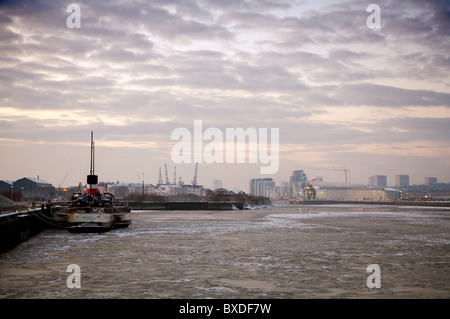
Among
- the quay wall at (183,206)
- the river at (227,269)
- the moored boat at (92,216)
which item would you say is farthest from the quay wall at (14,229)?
the quay wall at (183,206)

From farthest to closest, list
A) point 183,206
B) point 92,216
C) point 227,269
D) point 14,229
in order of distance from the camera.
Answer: point 183,206 → point 92,216 → point 14,229 → point 227,269

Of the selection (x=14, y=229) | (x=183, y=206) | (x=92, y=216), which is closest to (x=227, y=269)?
(x=14, y=229)

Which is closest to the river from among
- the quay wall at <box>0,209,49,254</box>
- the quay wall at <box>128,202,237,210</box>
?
the quay wall at <box>0,209,49,254</box>

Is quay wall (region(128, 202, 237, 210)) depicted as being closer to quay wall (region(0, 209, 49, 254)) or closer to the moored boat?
the moored boat

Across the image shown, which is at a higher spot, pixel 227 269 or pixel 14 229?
pixel 14 229

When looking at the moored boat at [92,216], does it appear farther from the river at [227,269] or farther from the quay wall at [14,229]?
the river at [227,269]

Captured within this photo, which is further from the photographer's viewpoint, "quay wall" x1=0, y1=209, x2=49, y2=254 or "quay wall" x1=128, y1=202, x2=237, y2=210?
"quay wall" x1=128, y1=202, x2=237, y2=210

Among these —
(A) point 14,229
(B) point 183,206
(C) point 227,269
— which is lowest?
(B) point 183,206

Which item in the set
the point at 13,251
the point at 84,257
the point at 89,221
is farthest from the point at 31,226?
the point at 84,257

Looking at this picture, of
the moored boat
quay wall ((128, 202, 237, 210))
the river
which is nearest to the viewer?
the river

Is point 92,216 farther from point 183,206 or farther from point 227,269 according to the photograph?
point 183,206

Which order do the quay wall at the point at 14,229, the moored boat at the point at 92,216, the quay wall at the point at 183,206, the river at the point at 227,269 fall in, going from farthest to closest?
the quay wall at the point at 183,206 → the moored boat at the point at 92,216 → the quay wall at the point at 14,229 → the river at the point at 227,269

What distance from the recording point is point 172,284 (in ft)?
60.7

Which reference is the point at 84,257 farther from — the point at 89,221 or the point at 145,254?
the point at 89,221
